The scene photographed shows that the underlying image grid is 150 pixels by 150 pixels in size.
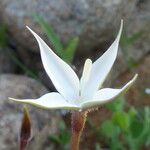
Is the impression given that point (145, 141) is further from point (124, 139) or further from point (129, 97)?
point (129, 97)

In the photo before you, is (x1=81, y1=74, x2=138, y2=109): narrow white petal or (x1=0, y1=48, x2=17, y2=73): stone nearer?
(x1=81, y1=74, x2=138, y2=109): narrow white petal

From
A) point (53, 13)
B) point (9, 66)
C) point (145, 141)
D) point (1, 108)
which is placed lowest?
point (145, 141)

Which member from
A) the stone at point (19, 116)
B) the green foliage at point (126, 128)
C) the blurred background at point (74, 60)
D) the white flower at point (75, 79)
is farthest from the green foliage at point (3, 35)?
the white flower at point (75, 79)

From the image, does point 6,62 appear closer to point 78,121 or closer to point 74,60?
point 74,60

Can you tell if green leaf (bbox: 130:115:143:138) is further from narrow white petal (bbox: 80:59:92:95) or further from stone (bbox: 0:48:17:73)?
narrow white petal (bbox: 80:59:92:95)

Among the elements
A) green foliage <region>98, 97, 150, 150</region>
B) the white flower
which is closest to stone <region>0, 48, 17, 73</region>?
green foliage <region>98, 97, 150, 150</region>

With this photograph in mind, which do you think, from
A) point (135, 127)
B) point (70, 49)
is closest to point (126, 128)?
point (135, 127)

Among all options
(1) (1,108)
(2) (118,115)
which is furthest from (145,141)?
(1) (1,108)
